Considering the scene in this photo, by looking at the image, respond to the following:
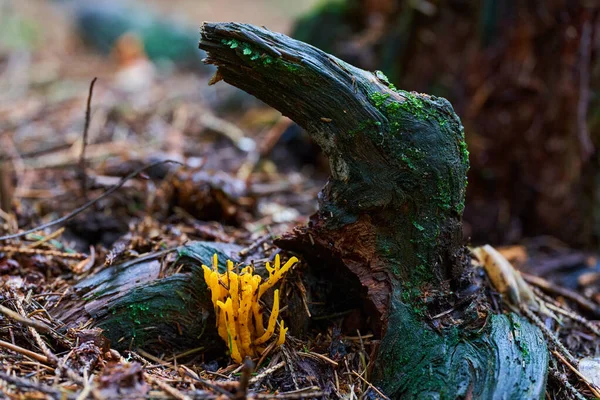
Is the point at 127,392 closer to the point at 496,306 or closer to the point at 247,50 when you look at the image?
the point at 247,50

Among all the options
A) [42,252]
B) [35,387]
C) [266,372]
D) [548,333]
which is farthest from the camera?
[42,252]

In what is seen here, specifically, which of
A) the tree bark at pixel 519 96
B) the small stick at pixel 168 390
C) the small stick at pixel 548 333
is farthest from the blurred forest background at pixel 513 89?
the small stick at pixel 168 390

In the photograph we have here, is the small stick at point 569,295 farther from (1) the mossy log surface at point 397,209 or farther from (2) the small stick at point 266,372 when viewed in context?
(2) the small stick at point 266,372

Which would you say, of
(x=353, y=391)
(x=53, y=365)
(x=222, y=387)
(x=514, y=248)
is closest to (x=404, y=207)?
(x=353, y=391)

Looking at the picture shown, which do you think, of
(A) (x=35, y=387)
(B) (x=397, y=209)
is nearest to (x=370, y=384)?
(B) (x=397, y=209)

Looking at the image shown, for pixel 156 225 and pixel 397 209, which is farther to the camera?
pixel 156 225

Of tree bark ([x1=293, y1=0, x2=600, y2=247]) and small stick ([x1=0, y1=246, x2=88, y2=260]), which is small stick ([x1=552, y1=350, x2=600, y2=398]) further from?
tree bark ([x1=293, y1=0, x2=600, y2=247])

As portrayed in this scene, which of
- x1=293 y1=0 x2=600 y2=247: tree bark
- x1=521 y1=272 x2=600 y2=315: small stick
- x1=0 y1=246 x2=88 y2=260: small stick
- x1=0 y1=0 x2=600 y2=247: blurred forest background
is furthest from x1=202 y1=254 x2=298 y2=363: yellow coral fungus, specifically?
x1=293 y1=0 x2=600 y2=247: tree bark

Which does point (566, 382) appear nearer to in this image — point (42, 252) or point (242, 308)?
point (242, 308)
